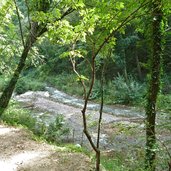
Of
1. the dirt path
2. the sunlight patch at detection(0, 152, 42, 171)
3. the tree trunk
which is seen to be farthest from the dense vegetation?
the sunlight patch at detection(0, 152, 42, 171)

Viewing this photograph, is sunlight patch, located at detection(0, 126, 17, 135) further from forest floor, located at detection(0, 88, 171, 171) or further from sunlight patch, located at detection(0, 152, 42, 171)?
sunlight patch, located at detection(0, 152, 42, 171)

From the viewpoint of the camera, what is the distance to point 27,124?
1238 centimetres

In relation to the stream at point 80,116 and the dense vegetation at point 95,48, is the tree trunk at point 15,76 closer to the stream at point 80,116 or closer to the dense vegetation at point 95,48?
the dense vegetation at point 95,48

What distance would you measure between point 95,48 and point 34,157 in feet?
10.9

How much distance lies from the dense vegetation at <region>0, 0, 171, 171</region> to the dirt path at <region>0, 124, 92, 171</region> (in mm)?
979

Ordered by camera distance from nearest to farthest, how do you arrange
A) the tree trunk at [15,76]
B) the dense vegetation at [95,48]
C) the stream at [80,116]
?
the dense vegetation at [95,48] < the tree trunk at [15,76] < the stream at [80,116]

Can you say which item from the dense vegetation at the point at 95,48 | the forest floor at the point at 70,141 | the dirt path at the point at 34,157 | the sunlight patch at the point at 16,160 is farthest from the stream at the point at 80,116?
the sunlight patch at the point at 16,160

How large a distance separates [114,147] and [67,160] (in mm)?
4019

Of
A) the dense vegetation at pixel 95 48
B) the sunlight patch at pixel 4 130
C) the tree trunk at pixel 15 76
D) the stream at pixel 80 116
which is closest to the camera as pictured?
the dense vegetation at pixel 95 48

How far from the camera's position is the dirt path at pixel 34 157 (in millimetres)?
7715

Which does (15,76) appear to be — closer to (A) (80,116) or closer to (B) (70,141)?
(B) (70,141)

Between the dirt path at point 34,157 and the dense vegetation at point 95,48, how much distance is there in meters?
0.98

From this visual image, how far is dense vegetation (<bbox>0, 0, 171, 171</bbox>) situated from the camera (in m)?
5.79

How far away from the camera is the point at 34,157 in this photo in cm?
841
